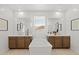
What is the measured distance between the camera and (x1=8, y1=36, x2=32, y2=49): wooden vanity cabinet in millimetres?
1722

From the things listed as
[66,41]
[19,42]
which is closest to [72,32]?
[66,41]

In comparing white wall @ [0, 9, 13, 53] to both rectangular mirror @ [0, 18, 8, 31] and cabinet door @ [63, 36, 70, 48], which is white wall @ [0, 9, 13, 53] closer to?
rectangular mirror @ [0, 18, 8, 31]

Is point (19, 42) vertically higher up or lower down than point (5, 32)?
lower down

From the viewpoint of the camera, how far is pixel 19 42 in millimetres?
1959

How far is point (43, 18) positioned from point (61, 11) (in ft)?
0.97

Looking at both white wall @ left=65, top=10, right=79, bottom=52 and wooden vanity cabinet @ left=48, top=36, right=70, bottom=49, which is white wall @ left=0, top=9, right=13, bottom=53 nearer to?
wooden vanity cabinet @ left=48, top=36, right=70, bottom=49

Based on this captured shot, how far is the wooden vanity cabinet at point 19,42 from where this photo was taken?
172 cm

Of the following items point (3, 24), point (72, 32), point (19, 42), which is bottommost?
point (19, 42)

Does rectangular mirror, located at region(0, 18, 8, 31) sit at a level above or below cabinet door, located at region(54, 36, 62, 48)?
above

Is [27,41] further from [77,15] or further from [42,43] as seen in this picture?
[77,15]

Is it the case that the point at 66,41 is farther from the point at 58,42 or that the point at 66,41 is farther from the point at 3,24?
the point at 3,24

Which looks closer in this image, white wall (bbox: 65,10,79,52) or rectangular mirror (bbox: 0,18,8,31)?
rectangular mirror (bbox: 0,18,8,31)

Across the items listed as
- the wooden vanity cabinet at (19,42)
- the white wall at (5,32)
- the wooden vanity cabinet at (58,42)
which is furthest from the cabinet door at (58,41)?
the white wall at (5,32)

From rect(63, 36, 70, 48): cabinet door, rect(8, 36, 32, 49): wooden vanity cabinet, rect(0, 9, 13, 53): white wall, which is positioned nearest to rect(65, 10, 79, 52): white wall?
rect(63, 36, 70, 48): cabinet door
